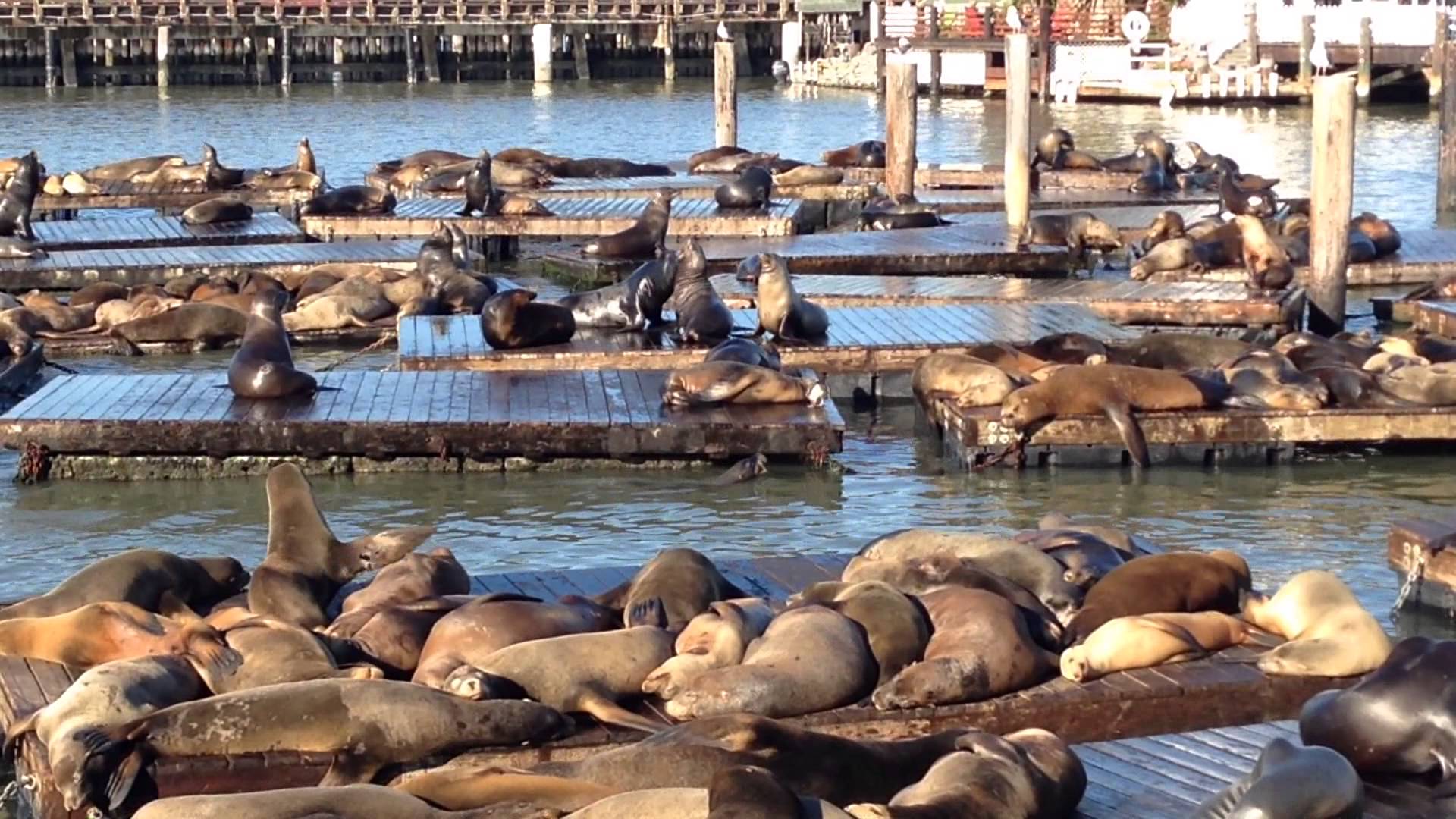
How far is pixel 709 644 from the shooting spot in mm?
5391

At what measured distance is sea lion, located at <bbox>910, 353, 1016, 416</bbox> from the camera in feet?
31.6

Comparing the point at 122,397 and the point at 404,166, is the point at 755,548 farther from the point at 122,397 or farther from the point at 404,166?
the point at 404,166

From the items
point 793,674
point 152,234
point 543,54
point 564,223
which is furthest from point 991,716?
point 543,54

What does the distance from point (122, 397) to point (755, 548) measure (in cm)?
319

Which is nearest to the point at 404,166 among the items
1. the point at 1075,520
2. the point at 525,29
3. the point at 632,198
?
the point at 632,198

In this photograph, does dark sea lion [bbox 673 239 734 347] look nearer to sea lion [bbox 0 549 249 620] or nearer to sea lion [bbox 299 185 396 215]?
sea lion [bbox 0 549 249 620]

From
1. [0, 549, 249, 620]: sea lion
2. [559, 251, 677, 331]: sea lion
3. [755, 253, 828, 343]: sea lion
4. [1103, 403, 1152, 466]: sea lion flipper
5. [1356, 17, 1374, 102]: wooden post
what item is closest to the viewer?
[0, 549, 249, 620]: sea lion

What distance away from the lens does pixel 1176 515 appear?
8.81m

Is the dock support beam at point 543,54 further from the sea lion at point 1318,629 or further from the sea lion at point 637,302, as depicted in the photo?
the sea lion at point 1318,629

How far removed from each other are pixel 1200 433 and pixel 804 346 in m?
2.30

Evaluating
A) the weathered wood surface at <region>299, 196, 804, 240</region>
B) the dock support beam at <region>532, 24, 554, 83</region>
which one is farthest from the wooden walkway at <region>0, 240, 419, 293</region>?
the dock support beam at <region>532, 24, 554, 83</region>

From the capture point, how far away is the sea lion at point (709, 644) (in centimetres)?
525

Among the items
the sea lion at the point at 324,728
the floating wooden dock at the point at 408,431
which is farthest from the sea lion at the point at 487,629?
the floating wooden dock at the point at 408,431

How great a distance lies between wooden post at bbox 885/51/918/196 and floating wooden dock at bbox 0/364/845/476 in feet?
27.6
